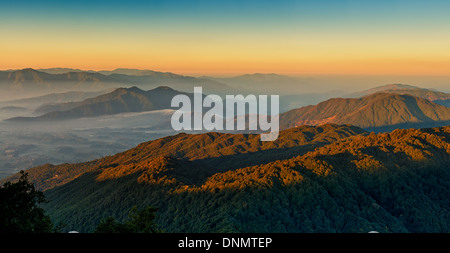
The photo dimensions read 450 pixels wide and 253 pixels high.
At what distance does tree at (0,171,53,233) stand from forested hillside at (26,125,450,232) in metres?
32.6

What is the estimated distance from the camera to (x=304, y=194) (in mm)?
91312

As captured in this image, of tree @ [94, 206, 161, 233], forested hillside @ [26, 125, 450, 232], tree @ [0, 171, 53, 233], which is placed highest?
tree @ [0, 171, 53, 233]

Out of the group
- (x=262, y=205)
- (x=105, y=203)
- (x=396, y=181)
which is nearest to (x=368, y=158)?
(x=396, y=181)

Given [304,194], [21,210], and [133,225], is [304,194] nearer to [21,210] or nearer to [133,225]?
[133,225]

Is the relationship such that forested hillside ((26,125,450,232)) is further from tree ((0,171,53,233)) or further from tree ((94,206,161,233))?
tree ((0,171,53,233))

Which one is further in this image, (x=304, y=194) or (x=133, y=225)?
(x=304, y=194)

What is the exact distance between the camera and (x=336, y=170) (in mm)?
105500

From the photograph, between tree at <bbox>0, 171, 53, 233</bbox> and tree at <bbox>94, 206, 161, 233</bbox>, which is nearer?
tree at <bbox>0, 171, 53, 233</bbox>

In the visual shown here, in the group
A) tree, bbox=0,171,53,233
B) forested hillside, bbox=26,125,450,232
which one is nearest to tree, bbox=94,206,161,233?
tree, bbox=0,171,53,233

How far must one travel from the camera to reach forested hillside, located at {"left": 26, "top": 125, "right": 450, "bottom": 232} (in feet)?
274

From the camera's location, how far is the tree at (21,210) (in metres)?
42.2

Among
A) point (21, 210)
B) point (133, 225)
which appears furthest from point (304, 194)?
point (21, 210)

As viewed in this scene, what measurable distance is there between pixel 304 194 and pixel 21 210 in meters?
63.5
